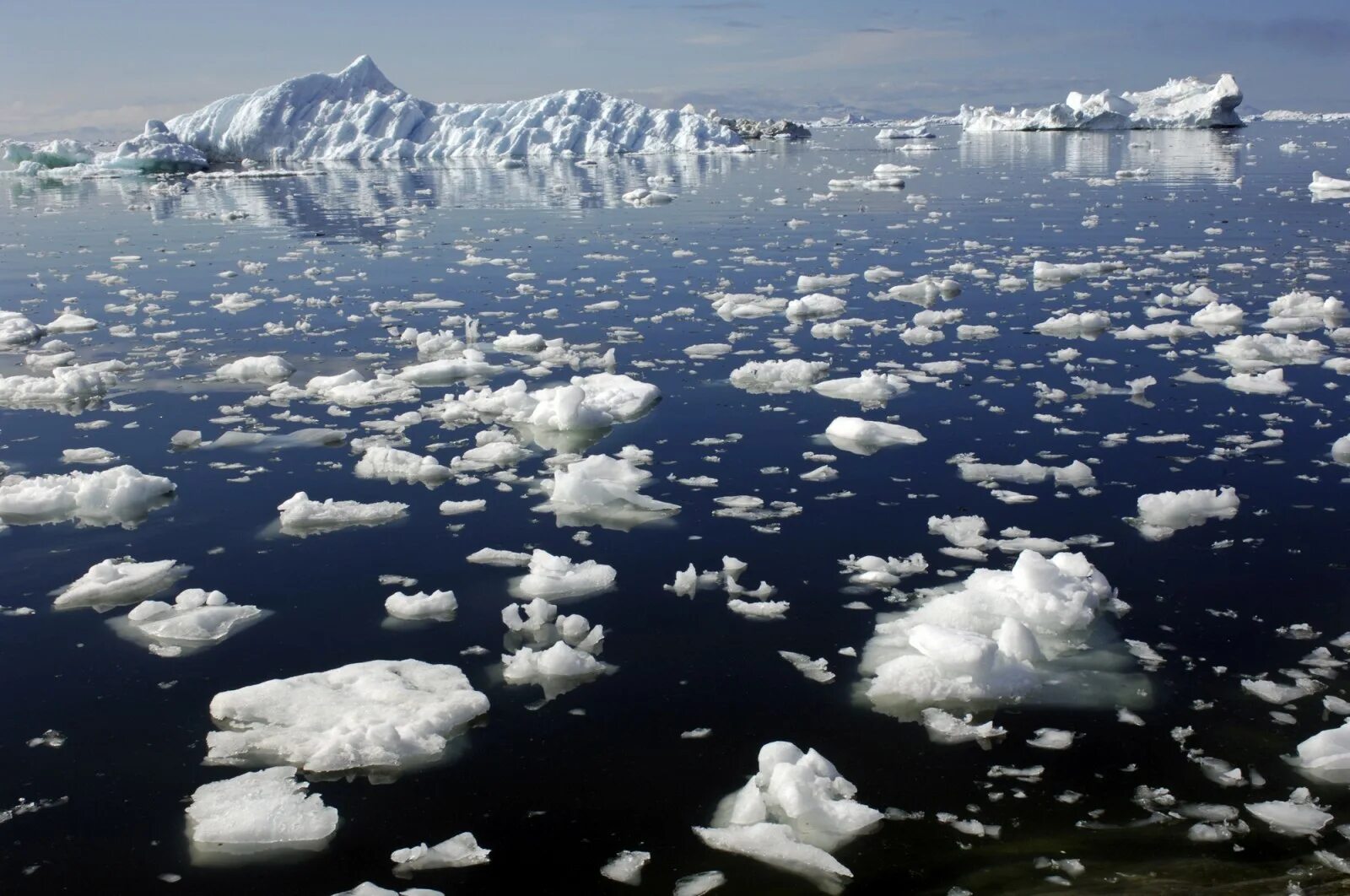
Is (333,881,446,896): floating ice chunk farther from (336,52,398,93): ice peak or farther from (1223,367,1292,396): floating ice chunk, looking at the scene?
(336,52,398,93): ice peak

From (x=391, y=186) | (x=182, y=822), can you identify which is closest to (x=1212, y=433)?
(x=182, y=822)

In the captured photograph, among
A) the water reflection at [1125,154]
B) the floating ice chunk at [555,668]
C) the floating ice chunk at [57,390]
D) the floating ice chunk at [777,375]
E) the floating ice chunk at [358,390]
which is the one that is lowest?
the floating ice chunk at [555,668]

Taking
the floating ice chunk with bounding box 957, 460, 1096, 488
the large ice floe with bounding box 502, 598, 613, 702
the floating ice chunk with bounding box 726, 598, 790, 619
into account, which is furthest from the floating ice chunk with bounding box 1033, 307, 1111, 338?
the large ice floe with bounding box 502, 598, 613, 702

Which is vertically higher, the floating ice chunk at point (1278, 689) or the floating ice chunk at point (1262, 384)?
the floating ice chunk at point (1262, 384)

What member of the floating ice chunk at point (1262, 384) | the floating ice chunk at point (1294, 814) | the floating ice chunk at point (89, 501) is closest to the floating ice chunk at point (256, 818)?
the floating ice chunk at point (1294, 814)

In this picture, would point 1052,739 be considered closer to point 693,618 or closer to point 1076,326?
point 693,618

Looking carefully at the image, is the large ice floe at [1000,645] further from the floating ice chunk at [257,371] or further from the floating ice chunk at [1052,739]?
the floating ice chunk at [257,371]

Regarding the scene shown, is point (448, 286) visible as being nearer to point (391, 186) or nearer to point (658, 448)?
point (658, 448)
